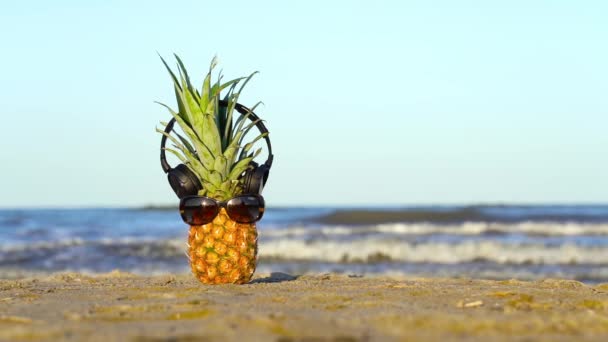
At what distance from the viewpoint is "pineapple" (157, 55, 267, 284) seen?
5.59 metres

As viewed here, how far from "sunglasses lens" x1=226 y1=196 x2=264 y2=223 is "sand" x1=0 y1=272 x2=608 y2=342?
47cm

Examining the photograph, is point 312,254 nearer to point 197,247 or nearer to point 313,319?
point 197,247

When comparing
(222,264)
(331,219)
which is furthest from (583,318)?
(331,219)

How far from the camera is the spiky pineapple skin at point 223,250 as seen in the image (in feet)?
18.2

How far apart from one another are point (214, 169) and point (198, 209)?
332 mm

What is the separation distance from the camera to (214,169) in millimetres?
5664

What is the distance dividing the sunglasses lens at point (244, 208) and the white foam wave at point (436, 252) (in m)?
10.4

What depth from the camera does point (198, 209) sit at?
5.49 m

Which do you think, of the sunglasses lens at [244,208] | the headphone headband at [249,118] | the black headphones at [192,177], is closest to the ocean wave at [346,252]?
the headphone headband at [249,118]

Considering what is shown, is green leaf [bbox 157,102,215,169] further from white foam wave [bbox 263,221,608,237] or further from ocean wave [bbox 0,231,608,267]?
white foam wave [bbox 263,221,608,237]

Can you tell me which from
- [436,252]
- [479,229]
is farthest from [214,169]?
[479,229]

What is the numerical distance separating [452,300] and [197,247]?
188 centimetres

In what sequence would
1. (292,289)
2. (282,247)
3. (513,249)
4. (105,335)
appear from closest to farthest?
(105,335) < (292,289) < (513,249) < (282,247)

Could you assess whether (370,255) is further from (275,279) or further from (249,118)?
(249,118)
